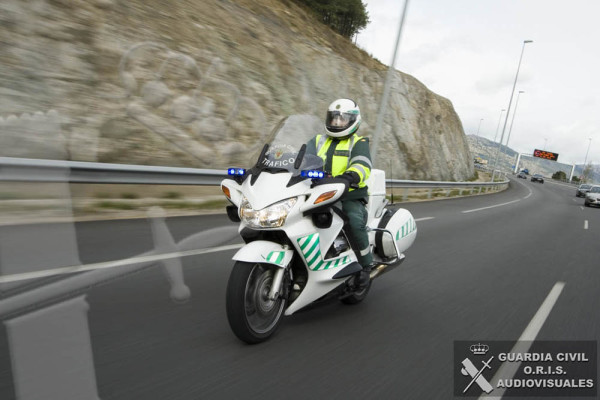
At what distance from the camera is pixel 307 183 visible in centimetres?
349

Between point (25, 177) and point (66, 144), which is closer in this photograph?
A: point (25, 177)

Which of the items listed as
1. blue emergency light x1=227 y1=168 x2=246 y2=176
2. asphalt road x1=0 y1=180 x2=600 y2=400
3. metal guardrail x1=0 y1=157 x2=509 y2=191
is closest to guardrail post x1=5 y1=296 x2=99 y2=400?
asphalt road x1=0 y1=180 x2=600 y2=400

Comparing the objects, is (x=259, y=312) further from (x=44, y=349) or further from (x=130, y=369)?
(x=44, y=349)

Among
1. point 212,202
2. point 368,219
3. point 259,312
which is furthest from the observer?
point 212,202

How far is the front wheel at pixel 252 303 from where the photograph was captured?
10.4 feet

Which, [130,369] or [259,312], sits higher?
[259,312]

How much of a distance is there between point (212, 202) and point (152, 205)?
164 centimetres

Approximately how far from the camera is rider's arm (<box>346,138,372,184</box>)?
3.83 meters

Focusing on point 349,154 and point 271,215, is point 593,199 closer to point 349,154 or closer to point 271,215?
point 349,154

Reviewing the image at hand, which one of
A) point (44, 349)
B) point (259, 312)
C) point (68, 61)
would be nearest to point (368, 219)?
point (259, 312)

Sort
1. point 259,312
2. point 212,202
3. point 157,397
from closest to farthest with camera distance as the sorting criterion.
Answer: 1. point 157,397
2. point 259,312
3. point 212,202

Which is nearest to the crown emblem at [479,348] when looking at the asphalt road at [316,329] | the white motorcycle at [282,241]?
the asphalt road at [316,329]

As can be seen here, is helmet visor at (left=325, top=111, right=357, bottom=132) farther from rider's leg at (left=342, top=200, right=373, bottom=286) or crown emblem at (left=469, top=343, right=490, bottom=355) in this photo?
crown emblem at (left=469, top=343, right=490, bottom=355)

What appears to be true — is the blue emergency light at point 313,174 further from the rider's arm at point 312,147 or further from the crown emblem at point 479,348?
the crown emblem at point 479,348
